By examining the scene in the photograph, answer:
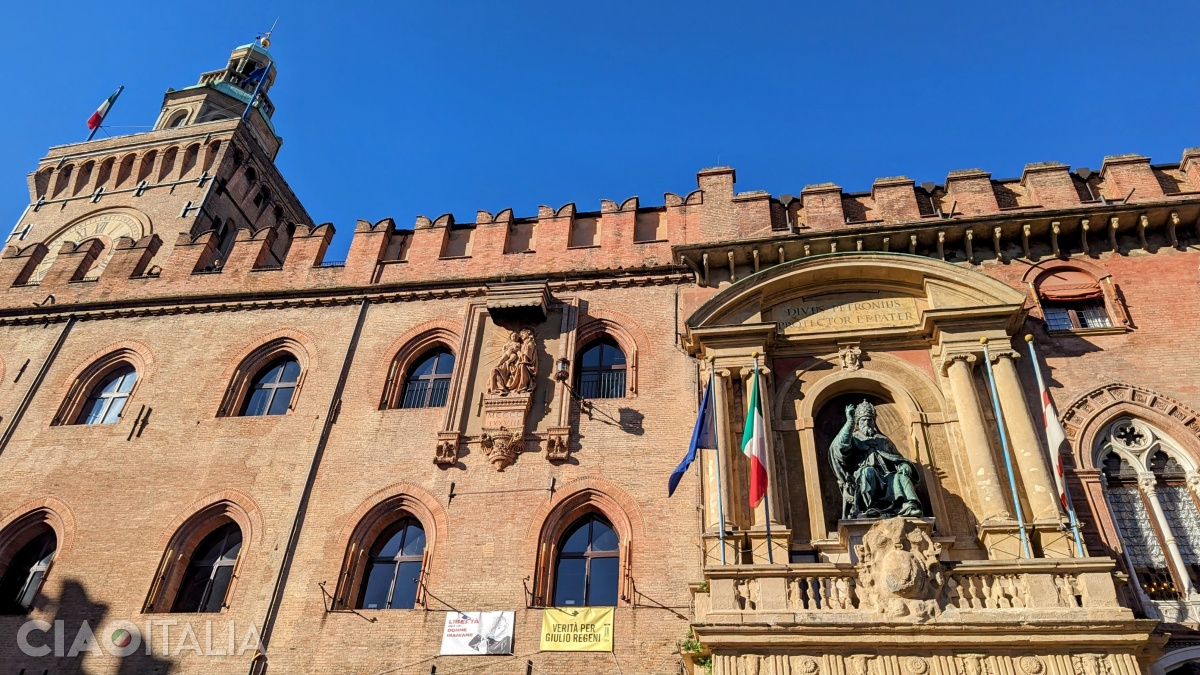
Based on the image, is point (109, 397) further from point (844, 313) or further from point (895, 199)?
point (895, 199)

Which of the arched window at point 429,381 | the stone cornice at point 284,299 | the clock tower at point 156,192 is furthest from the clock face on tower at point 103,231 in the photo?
the arched window at point 429,381

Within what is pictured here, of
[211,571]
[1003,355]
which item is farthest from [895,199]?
[211,571]

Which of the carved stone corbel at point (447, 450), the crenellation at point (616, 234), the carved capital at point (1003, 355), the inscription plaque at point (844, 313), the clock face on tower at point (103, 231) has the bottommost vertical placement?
the carved stone corbel at point (447, 450)

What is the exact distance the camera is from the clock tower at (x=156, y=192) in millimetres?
22422

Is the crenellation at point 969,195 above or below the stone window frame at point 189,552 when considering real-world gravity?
above

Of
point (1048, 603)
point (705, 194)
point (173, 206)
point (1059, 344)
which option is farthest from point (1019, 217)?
point (173, 206)

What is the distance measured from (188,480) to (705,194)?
1087 cm

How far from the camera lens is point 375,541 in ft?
44.6

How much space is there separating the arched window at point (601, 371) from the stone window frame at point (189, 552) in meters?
6.05

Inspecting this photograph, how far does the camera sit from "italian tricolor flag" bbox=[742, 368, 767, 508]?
11227mm

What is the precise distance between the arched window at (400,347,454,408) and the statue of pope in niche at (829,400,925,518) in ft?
22.9

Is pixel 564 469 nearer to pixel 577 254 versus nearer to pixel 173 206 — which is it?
pixel 577 254

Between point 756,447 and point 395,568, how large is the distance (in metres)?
6.05

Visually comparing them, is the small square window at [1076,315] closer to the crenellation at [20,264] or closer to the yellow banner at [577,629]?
the yellow banner at [577,629]
